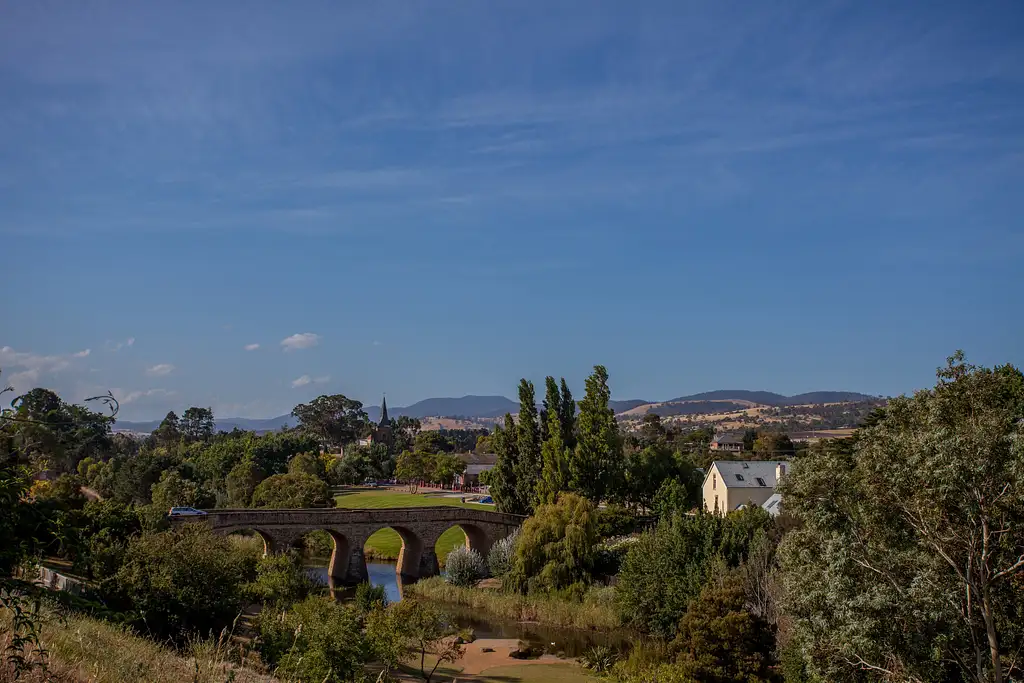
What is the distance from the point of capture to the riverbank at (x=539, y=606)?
123 feet

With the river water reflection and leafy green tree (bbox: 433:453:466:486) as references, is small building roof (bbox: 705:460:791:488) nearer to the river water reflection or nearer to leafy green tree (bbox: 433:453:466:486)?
the river water reflection

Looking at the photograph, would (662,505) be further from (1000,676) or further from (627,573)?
(1000,676)

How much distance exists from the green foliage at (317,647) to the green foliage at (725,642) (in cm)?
1023

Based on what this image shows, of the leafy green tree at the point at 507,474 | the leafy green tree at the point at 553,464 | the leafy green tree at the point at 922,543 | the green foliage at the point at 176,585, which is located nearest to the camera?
the leafy green tree at the point at 922,543

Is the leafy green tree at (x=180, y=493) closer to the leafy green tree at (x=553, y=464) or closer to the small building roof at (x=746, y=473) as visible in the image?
the leafy green tree at (x=553, y=464)

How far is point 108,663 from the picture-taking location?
9.37 meters

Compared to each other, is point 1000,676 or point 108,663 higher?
point 108,663

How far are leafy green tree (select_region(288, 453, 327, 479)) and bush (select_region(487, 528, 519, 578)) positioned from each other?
3589 centimetres

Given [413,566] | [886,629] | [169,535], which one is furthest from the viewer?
[413,566]

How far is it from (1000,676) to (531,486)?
38.5 metres

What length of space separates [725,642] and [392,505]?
161 feet

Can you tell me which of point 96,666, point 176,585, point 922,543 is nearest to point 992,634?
point 922,543

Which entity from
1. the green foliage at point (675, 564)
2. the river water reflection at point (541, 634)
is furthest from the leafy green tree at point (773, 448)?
the river water reflection at point (541, 634)

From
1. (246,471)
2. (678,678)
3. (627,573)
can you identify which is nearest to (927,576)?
(678,678)
